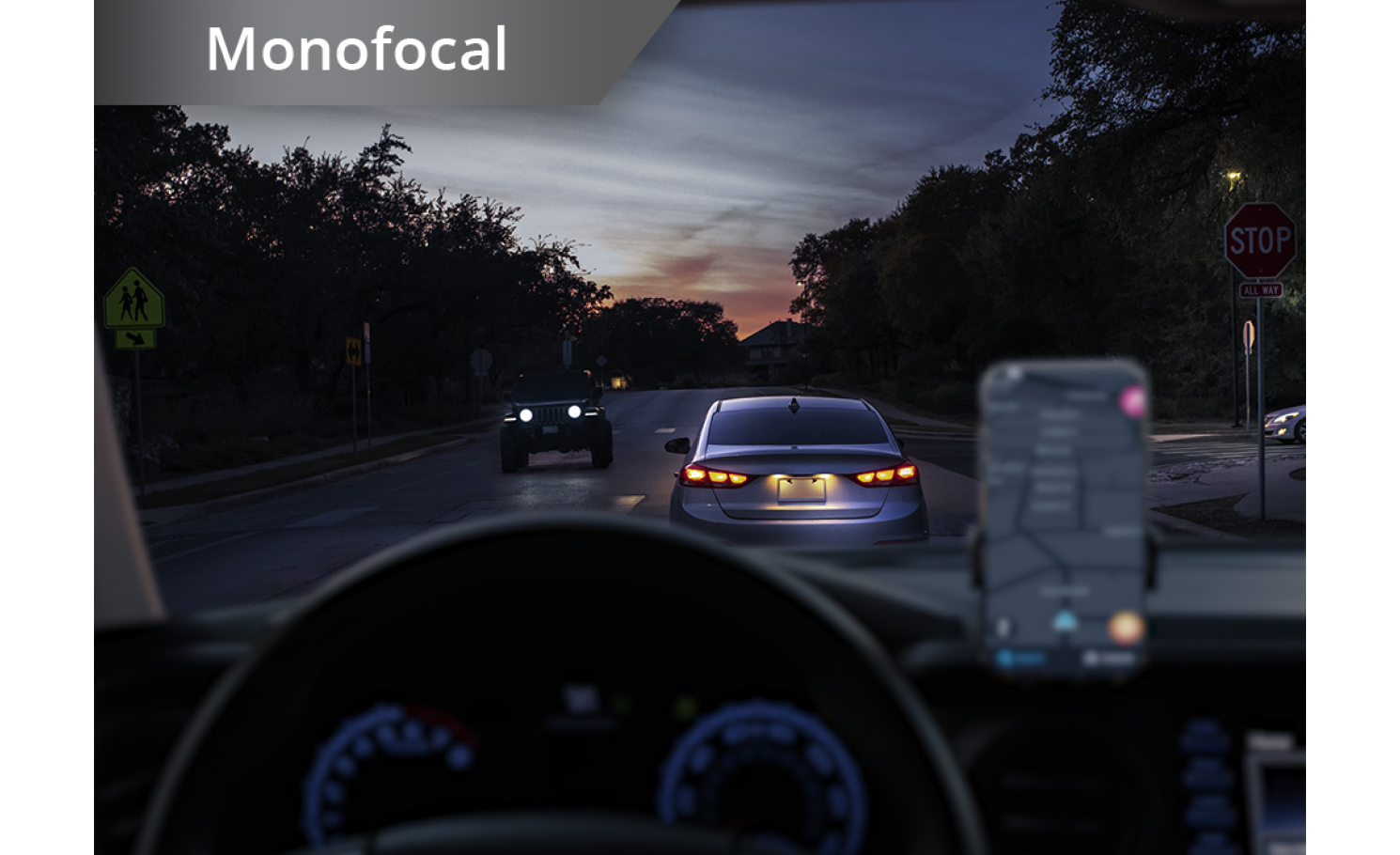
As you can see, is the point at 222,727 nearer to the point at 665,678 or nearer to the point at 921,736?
the point at 665,678

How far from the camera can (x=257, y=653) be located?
1.57 meters

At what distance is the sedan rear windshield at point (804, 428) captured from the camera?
5699 millimetres

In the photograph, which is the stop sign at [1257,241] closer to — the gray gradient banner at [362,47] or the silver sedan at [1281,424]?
the silver sedan at [1281,424]

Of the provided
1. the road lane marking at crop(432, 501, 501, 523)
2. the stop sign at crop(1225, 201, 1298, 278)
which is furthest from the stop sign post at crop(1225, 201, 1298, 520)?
the road lane marking at crop(432, 501, 501, 523)

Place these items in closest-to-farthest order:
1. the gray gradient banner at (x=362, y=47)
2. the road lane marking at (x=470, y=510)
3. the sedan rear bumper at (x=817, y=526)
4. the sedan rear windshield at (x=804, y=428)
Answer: the gray gradient banner at (x=362, y=47) → the sedan rear bumper at (x=817, y=526) → the sedan rear windshield at (x=804, y=428) → the road lane marking at (x=470, y=510)

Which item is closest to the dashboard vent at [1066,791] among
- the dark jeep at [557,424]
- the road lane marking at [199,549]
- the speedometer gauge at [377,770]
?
the speedometer gauge at [377,770]

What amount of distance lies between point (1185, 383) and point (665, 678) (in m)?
3.21

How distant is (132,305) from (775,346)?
3.34 metres

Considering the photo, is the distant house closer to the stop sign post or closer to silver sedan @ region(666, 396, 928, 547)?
silver sedan @ region(666, 396, 928, 547)

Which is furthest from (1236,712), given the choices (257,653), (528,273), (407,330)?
(407,330)

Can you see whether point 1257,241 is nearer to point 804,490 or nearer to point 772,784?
point 772,784

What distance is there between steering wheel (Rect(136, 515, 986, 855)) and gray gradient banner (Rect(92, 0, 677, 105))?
1.08m

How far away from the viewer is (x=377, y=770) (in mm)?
1637

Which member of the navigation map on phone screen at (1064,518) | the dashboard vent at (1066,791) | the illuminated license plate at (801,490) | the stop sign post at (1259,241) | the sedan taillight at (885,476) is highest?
the stop sign post at (1259,241)
